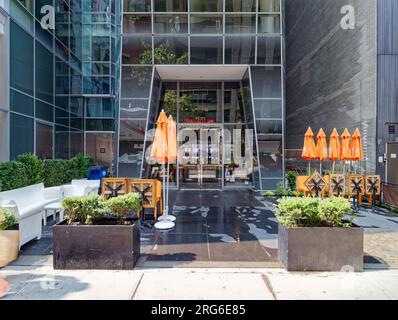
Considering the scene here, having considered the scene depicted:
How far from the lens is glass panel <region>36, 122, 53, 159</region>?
1304 centimetres

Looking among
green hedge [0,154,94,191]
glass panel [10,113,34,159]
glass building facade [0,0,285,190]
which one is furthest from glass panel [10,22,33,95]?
green hedge [0,154,94,191]

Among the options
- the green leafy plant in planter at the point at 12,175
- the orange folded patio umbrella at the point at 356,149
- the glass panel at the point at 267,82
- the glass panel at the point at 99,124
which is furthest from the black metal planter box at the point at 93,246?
the glass panel at the point at 99,124

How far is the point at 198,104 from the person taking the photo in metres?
14.8

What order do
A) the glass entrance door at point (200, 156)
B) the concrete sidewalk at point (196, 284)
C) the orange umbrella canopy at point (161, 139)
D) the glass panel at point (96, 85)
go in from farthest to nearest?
the glass panel at point (96, 85) → the glass entrance door at point (200, 156) → the orange umbrella canopy at point (161, 139) → the concrete sidewalk at point (196, 284)

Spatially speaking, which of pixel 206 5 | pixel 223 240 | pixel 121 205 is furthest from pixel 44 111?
pixel 223 240

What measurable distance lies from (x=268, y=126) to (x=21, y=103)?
1025 cm

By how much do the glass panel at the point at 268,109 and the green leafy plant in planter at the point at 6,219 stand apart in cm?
1045

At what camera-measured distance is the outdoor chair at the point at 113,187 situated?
7801mm

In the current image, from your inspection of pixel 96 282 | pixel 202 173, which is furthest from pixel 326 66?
pixel 96 282

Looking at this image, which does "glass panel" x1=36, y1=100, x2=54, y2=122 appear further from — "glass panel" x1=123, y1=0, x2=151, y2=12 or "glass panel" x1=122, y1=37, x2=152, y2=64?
"glass panel" x1=123, y1=0, x2=151, y2=12

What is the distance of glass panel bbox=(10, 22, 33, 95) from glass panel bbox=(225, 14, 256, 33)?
8.36 metres

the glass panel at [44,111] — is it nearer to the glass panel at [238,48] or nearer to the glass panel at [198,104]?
the glass panel at [198,104]

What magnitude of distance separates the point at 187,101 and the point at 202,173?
12.1ft

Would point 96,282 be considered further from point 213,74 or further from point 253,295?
point 213,74
